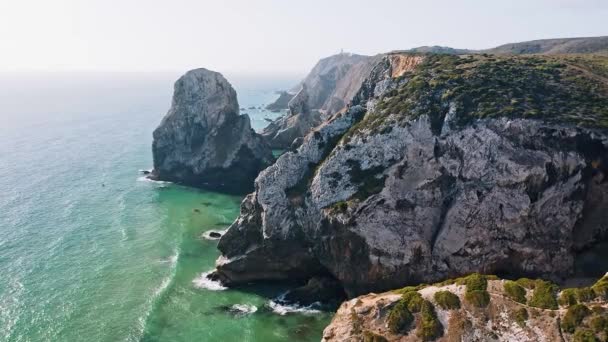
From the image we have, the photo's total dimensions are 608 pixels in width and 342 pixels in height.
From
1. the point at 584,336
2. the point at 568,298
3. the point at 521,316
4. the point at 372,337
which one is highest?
the point at 568,298

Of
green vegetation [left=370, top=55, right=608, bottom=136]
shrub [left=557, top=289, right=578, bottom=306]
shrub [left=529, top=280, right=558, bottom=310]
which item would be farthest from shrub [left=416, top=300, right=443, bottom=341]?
green vegetation [left=370, top=55, right=608, bottom=136]

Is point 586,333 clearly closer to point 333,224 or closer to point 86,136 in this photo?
point 333,224

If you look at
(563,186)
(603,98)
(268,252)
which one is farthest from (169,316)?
(603,98)

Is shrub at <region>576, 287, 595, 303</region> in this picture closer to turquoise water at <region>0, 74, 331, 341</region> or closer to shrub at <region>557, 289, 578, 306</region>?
shrub at <region>557, 289, 578, 306</region>

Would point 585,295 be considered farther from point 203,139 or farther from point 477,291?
point 203,139

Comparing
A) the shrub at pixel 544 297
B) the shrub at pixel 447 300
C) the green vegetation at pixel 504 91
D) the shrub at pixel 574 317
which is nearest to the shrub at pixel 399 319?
the shrub at pixel 447 300

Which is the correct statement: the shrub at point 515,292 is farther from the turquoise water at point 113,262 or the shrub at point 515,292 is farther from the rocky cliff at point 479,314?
the turquoise water at point 113,262

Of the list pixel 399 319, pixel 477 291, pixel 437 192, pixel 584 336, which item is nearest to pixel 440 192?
pixel 437 192
